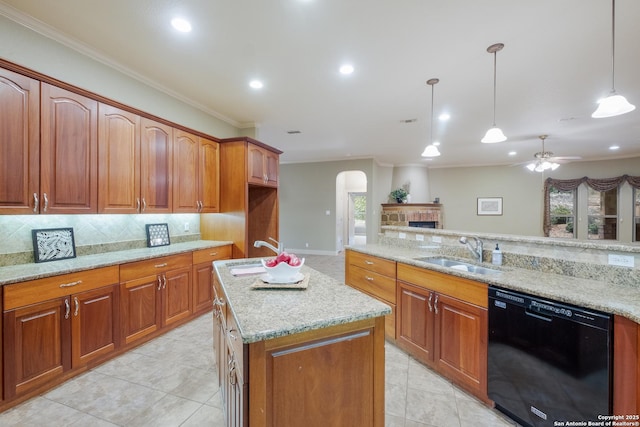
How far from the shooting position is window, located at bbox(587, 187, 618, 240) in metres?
Answer: 7.54

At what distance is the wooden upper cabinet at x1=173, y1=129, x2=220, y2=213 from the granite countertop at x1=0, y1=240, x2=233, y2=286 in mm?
625

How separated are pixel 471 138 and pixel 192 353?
6.11m

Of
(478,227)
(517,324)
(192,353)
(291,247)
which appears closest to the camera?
(517,324)

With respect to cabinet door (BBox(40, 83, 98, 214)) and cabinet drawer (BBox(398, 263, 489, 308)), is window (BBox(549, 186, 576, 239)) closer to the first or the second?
cabinet drawer (BBox(398, 263, 489, 308))

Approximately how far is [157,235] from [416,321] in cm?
308

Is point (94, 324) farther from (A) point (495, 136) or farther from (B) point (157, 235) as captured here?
(A) point (495, 136)

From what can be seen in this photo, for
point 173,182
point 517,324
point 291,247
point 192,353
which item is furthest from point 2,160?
point 291,247

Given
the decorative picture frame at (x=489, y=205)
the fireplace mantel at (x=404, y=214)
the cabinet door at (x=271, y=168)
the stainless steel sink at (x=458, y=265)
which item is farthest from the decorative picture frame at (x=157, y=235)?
the decorative picture frame at (x=489, y=205)

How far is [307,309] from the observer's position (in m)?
1.28

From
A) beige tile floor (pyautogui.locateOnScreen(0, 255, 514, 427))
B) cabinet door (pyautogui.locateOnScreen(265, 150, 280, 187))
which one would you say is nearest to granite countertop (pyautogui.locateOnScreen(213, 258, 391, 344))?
beige tile floor (pyautogui.locateOnScreen(0, 255, 514, 427))

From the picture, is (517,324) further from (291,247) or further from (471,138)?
(291,247)

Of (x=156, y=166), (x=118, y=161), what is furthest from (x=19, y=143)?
(x=156, y=166)

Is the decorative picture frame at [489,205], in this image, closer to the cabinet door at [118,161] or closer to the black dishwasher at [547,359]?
the black dishwasher at [547,359]

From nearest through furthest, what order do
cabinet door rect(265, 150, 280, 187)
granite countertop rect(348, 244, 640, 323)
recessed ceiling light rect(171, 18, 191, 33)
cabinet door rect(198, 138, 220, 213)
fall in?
granite countertop rect(348, 244, 640, 323), recessed ceiling light rect(171, 18, 191, 33), cabinet door rect(198, 138, 220, 213), cabinet door rect(265, 150, 280, 187)
